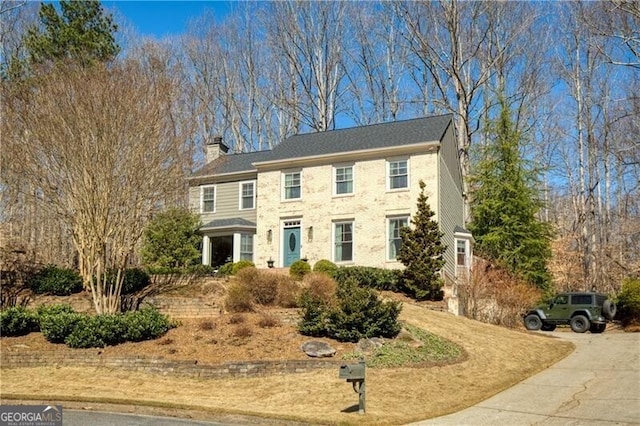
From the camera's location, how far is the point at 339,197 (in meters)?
27.3

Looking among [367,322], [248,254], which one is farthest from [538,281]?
[367,322]

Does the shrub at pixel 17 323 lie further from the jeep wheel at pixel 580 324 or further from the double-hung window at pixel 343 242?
the jeep wheel at pixel 580 324

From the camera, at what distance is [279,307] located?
60.4 ft

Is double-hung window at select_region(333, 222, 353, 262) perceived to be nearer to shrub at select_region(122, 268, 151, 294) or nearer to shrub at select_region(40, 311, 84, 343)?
shrub at select_region(122, 268, 151, 294)

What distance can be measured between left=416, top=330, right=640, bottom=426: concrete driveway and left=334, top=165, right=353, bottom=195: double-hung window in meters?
13.2

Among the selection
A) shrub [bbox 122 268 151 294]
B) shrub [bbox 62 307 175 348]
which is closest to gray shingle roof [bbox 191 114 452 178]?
shrub [bbox 122 268 151 294]

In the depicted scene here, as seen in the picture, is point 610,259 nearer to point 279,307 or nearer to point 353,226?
point 353,226

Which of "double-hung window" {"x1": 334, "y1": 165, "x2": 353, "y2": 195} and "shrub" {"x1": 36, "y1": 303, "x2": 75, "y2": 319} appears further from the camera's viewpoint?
"double-hung window" {"x1": 334, "y1": 165, "x2": 353, "y2": 195}

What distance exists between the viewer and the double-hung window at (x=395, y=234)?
25719 millimetres

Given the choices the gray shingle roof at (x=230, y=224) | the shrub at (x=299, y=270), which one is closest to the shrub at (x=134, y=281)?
the shrub at (x=299, y=270)

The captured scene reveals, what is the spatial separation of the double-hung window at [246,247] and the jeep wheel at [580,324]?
1516 cm

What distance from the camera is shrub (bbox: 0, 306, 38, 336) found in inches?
664

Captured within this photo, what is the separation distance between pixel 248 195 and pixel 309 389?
19.4 meters

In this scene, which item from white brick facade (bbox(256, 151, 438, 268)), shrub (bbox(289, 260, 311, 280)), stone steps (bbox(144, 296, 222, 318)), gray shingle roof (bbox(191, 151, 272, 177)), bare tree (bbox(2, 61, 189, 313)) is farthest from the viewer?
gray shingle roof (bbox(191, 151, 272, 177))
